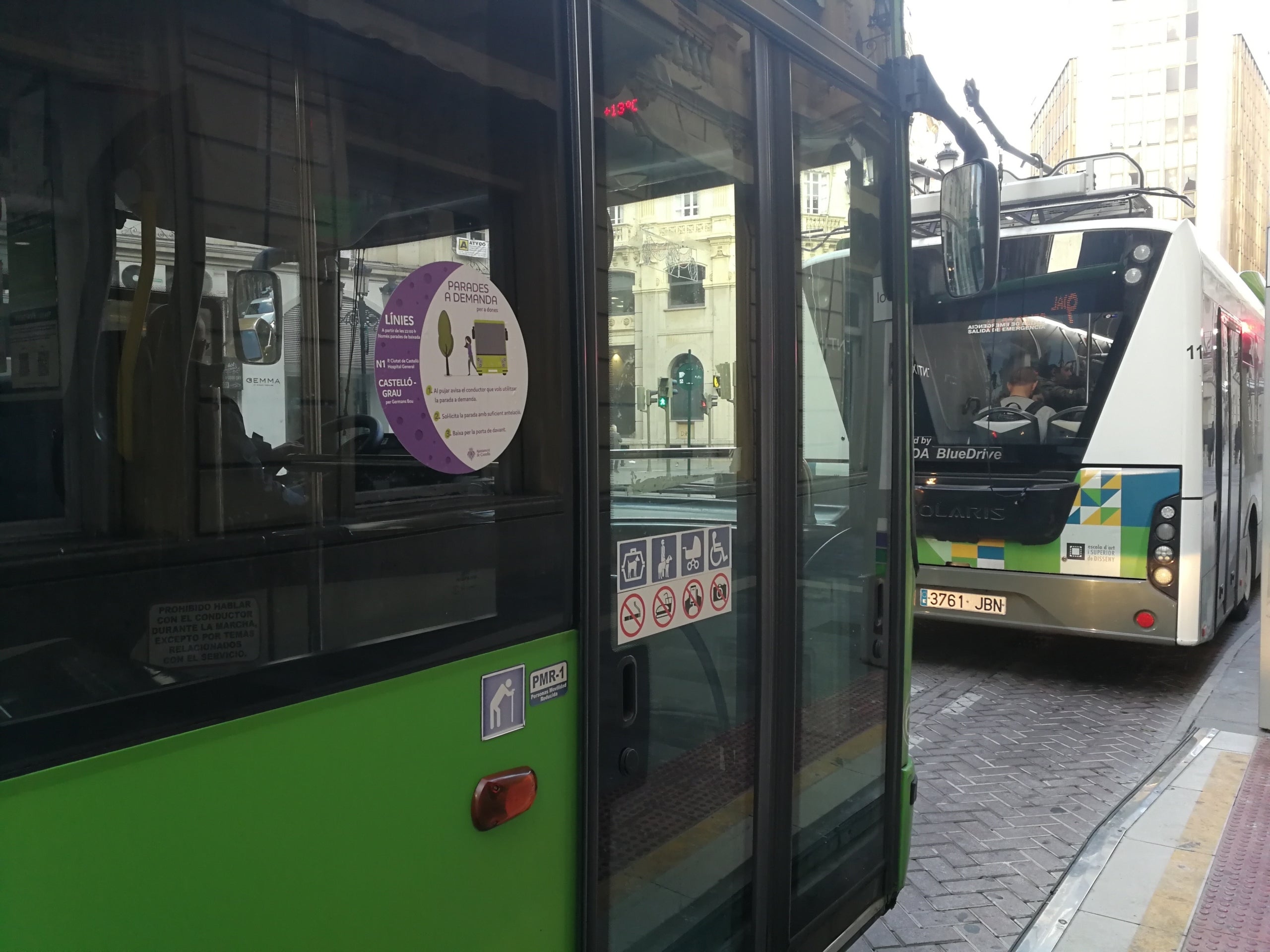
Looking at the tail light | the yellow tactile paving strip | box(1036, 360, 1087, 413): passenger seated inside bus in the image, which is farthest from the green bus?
box(1036, 360, 1087, 413): passenger seated inside bus

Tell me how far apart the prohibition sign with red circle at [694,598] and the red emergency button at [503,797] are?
589 mm

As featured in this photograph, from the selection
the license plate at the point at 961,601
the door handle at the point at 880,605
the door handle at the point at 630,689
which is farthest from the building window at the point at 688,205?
the license plate at the point at 961,601

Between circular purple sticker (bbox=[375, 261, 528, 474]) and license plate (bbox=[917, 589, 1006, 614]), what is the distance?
6.38 metres

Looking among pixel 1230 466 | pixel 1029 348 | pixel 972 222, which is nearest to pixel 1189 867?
pixel 972 222

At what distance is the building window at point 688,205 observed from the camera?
2.25 meters

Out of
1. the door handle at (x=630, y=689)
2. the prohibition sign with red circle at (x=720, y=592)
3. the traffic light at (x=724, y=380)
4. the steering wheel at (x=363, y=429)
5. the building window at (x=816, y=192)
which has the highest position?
the building window at (x=816, y=192)

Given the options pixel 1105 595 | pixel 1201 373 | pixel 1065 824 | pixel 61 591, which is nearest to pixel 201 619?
pixel 61 591

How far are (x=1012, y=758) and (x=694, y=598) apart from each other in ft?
13.6

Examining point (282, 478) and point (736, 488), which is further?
point (736, 488)

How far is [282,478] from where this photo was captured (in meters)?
1.43

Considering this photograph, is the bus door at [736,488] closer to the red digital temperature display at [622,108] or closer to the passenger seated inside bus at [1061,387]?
the red digital temperature display at [622,108]

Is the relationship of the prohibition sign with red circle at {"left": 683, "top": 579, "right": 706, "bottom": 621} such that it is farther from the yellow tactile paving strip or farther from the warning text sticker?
the yellow tactile paving strip

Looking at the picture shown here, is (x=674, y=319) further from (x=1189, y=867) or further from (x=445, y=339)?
(x=1189, y=867)

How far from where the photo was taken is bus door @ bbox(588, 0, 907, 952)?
81.1 inches
